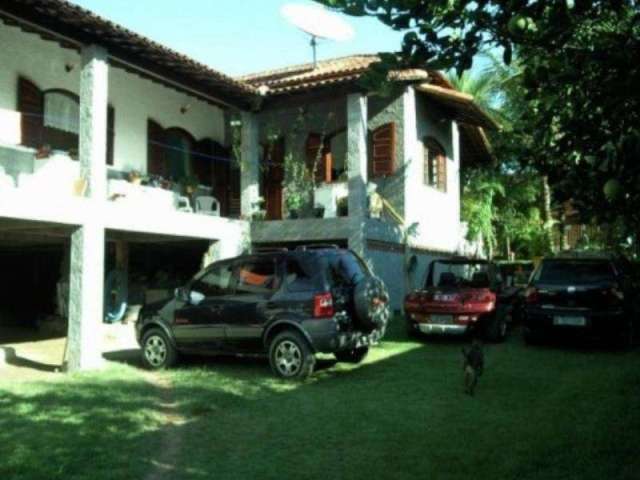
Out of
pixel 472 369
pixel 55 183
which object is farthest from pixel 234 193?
pixel 472 369

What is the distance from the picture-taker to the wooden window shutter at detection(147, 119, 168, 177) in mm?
15656

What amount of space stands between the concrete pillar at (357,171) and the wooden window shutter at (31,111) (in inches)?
252

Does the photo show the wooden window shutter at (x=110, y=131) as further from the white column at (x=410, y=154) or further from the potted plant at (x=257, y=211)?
the white column at (x=410, y=154)

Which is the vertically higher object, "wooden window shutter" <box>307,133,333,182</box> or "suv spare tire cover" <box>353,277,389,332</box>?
"wooden window shutter" <box>307,133,333,182</box>

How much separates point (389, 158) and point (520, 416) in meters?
10.5

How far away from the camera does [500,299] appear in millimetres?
13078

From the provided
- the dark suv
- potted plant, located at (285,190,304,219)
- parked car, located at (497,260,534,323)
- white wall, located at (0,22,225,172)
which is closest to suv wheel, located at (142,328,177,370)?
the dark suv

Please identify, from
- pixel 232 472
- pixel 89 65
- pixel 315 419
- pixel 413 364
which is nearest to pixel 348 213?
pixel 413 364

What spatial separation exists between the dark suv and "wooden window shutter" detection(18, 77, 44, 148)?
14.4 ft

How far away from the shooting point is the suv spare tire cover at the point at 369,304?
9.48 m

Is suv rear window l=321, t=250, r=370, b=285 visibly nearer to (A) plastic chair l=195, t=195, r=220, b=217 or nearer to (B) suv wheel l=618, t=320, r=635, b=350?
(B) suv wheel l=618, t=320, r=635, b=350

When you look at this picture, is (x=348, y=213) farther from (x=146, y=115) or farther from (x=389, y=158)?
(x=146, y=115)

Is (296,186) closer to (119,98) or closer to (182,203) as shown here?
(182,203)

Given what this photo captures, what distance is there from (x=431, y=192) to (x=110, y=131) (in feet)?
28.6
